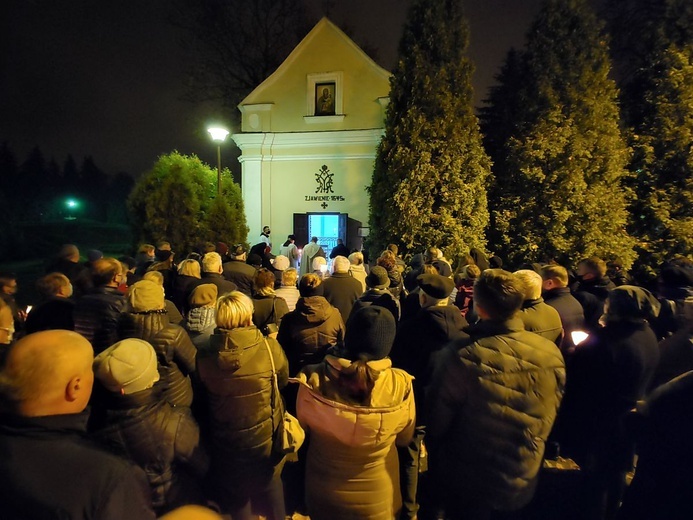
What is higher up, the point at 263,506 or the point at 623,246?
the point at 623,246

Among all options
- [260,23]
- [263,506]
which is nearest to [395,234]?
[263,506]

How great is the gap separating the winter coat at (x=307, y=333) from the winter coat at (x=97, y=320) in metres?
1.61

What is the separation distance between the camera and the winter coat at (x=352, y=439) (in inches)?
85.7

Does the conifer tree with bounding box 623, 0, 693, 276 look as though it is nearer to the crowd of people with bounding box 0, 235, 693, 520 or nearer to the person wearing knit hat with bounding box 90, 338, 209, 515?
the crowd of people with bounding box 0, 235, 693, 520

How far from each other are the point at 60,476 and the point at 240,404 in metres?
1.38

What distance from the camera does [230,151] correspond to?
27328 millimetres

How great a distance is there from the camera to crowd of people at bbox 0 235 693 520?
1.49m

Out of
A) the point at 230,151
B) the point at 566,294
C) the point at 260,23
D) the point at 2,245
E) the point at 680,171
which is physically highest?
the point at 260,23

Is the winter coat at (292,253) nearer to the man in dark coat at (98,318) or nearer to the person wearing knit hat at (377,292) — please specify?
the person wearing knit hat at (377,292)

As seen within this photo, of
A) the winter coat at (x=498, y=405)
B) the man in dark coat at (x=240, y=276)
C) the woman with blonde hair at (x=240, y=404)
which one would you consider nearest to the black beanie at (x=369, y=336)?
the winter coat at (x=498, y=405)

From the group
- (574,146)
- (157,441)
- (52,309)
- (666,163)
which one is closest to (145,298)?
(157,441)

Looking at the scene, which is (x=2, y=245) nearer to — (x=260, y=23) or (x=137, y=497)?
(x=260, y=23)

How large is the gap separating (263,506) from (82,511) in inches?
77.3

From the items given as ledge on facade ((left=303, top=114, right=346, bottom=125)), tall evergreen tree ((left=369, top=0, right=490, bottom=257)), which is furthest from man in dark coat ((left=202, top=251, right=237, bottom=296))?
ledge on facade ((left=303, top=114, right=346, bottom=125))
